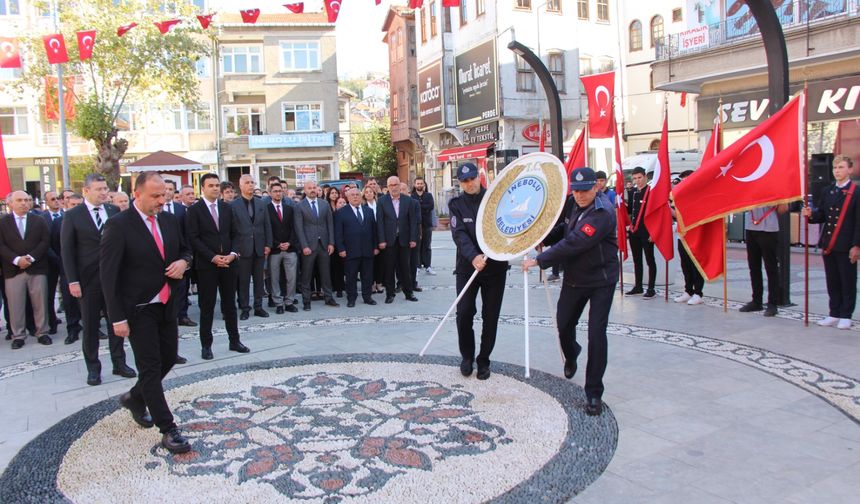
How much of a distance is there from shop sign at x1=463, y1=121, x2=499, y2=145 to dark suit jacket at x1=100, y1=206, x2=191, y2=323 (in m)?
27.3

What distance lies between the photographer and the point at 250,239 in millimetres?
9062

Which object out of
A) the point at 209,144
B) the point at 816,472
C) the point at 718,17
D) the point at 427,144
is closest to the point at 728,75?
the point at 718,17

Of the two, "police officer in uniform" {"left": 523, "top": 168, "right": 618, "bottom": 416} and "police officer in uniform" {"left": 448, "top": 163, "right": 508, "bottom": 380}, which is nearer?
"police officer in uniform" {"left": 523, "top": 168, "right": 618, "bottom": 416}

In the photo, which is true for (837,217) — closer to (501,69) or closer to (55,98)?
(501,69)

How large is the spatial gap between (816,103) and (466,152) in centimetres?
1815

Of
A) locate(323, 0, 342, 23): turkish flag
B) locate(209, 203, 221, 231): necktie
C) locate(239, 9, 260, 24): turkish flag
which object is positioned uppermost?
locate(239, 9, 260, 24): turkish flag

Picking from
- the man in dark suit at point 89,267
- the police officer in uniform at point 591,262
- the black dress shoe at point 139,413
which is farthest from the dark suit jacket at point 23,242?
the police officer in uniform at point 591,262

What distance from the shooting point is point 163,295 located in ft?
15.3

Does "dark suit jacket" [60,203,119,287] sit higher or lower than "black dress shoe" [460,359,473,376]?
higher

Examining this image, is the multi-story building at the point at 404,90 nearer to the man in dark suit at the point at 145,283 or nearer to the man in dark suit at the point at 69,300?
the man in dark suit at the point at 69,300

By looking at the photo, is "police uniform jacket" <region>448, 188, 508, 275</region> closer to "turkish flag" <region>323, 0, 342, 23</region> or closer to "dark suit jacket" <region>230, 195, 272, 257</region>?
"dark suit jacket" <region>230, 195, 272, 257</region>

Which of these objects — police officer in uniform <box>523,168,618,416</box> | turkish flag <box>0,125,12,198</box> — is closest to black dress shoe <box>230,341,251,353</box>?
police officer in uniform <box>523,168,618,416</box>

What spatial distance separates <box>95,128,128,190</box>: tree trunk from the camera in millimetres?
26750

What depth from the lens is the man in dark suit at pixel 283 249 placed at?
10117 millimetres
